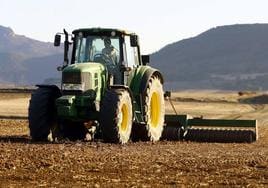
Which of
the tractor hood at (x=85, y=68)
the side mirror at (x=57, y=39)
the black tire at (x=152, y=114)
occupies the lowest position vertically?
the black tire at (x=152, y=114)

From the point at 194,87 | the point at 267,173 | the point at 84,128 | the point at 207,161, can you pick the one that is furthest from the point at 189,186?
the point at 194,87

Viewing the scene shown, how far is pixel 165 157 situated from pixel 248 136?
6.26 m

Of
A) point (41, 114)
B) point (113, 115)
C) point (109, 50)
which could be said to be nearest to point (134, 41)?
point (109, 50)


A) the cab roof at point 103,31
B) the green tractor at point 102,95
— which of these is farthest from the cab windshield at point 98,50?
the cab roof at point 103,31

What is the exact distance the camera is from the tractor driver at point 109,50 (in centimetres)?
1564

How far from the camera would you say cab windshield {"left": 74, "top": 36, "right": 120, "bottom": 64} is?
1567 centimetres

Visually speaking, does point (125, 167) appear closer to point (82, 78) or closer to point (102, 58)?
point (82, 78)

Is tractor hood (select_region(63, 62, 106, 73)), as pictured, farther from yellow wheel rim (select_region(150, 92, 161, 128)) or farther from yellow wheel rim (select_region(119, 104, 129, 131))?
yellow wheel rim (select_region(150, 92, 161, 128))

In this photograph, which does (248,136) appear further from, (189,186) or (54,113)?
(189,186)

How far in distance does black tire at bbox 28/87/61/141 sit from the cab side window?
2197 mm

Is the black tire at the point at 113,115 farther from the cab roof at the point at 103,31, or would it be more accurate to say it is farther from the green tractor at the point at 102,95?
the cab roof at the point at 103,31

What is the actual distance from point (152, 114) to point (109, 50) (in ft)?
7.49

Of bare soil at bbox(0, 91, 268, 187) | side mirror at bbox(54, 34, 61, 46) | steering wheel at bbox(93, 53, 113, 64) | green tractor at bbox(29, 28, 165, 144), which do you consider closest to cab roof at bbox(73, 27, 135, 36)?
green tractor at bbox(29, 28, 165, 144)

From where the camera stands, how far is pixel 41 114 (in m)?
14.6
